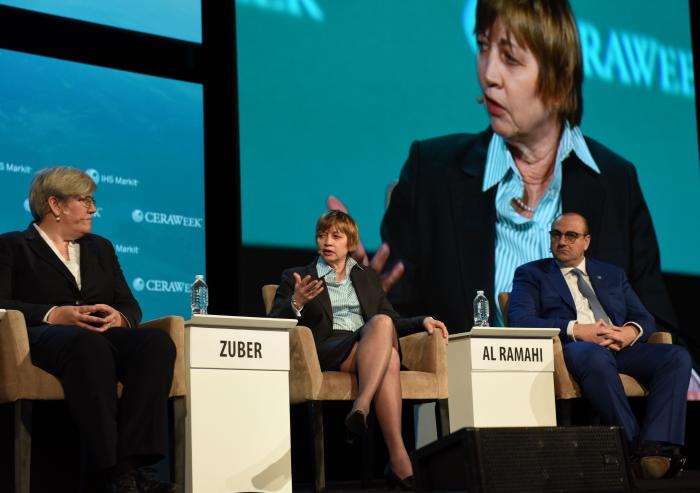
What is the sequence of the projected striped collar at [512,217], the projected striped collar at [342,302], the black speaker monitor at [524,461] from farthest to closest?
the projected striped collar at [512,217] → the projected striped collar at [342,302] → the black speaker monitor at [524,461]

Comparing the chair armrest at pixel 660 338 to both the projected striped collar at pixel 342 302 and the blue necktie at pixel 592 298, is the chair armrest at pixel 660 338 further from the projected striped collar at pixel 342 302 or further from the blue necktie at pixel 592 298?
the projected striped collar at pixel 342 302

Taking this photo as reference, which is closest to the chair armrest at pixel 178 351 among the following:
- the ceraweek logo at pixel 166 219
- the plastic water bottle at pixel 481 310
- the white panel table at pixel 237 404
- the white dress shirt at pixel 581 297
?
the white panel table at pixel 237 404

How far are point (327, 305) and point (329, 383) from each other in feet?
1.47

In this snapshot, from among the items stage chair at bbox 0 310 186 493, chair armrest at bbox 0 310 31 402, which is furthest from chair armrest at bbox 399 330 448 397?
chair armrest at bbox 0 310 31 402

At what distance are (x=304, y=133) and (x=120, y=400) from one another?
2.20m

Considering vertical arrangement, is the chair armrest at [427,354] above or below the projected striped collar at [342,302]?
below

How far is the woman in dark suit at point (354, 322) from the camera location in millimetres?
3916

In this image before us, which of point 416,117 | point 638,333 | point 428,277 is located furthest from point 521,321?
point 416,117

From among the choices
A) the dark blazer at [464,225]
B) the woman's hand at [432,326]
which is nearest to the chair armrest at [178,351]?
the woman's hand at [432,326]

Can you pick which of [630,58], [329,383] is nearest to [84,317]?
[329,383]

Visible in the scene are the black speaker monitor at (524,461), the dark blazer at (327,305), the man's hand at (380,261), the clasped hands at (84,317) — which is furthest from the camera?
the man's hand at (380,261)

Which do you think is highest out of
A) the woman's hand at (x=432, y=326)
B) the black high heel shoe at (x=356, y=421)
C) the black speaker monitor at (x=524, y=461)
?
the woman's hand at (x=432, y=326)

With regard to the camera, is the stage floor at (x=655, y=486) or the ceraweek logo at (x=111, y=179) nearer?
the stage floor at (x=655, y=486)

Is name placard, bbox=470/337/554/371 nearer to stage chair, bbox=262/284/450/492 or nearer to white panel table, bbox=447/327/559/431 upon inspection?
white panel table, bbox=447/327/559/431
